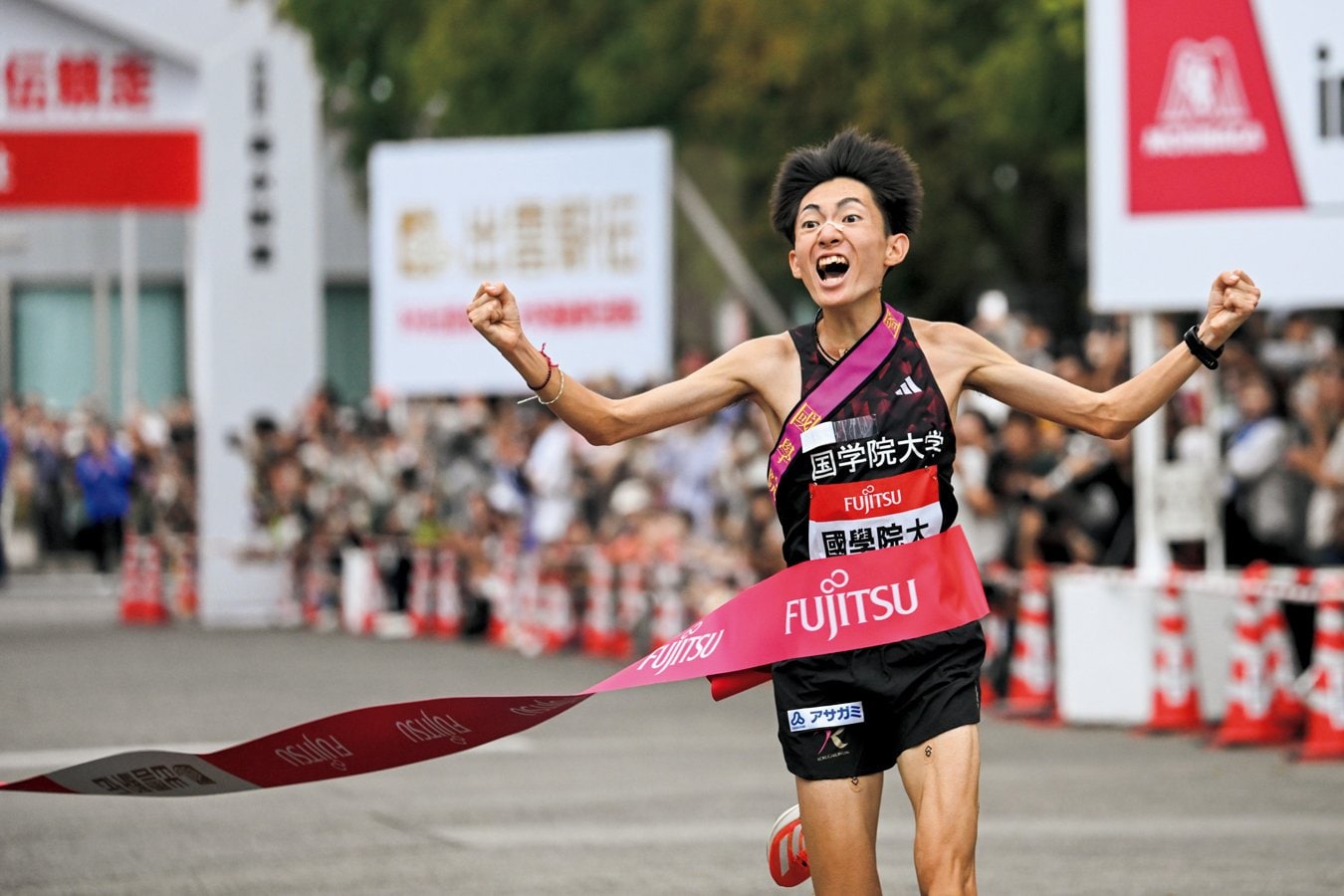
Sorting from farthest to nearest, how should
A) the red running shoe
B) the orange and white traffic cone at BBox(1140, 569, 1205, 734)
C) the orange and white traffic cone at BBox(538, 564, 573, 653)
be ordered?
the orange and white traffic cone at BBox(538, 564, 573, 653)
the orange and white traffic cone at BBox(1140, 569, 1205, 734)
the red running shoe

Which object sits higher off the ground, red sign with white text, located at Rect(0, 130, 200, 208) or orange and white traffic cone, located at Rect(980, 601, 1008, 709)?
red sign with white text, located at Rect(0, 130, 200, 208)

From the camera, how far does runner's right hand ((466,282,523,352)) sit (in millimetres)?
6488

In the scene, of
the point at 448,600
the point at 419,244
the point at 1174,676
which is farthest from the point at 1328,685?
the point at 419,244

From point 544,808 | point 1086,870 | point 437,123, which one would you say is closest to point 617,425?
point 1086,870

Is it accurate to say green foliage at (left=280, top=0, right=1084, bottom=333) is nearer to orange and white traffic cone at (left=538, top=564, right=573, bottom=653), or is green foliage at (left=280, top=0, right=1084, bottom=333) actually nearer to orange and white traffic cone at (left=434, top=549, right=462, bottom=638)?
orange and white traffic cone at (left=434, top=549, right=462, bottom=638)

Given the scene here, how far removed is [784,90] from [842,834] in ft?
72.7

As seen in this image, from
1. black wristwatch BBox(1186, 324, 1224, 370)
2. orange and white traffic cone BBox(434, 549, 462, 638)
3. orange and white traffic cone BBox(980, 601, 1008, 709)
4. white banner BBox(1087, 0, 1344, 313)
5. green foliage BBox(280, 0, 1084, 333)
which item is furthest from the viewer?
green foliage BBox(280, 0, 1084, 333)

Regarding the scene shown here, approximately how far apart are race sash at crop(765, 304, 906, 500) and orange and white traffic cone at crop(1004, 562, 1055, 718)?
979cm

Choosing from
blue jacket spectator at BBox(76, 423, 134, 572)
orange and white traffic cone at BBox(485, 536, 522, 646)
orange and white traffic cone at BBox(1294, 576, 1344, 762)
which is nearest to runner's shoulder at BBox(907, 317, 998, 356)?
orange and white traffic cone at BBox(1294, 576, 1344, 762)

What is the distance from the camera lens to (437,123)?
3291 centimetres

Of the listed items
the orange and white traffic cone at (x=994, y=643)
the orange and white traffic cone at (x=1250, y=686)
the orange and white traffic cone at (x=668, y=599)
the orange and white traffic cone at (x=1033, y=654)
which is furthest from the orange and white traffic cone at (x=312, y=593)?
the orange and white traffic cone at (x=1250, y=686)

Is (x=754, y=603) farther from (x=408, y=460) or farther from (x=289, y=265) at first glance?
(x=289, y=265)

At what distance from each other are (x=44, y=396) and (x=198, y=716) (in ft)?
142

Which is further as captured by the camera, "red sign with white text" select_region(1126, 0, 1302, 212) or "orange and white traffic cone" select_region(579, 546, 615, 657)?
Answer: "orange and white traffic cone" select_region(579, 546, 615, 657)
